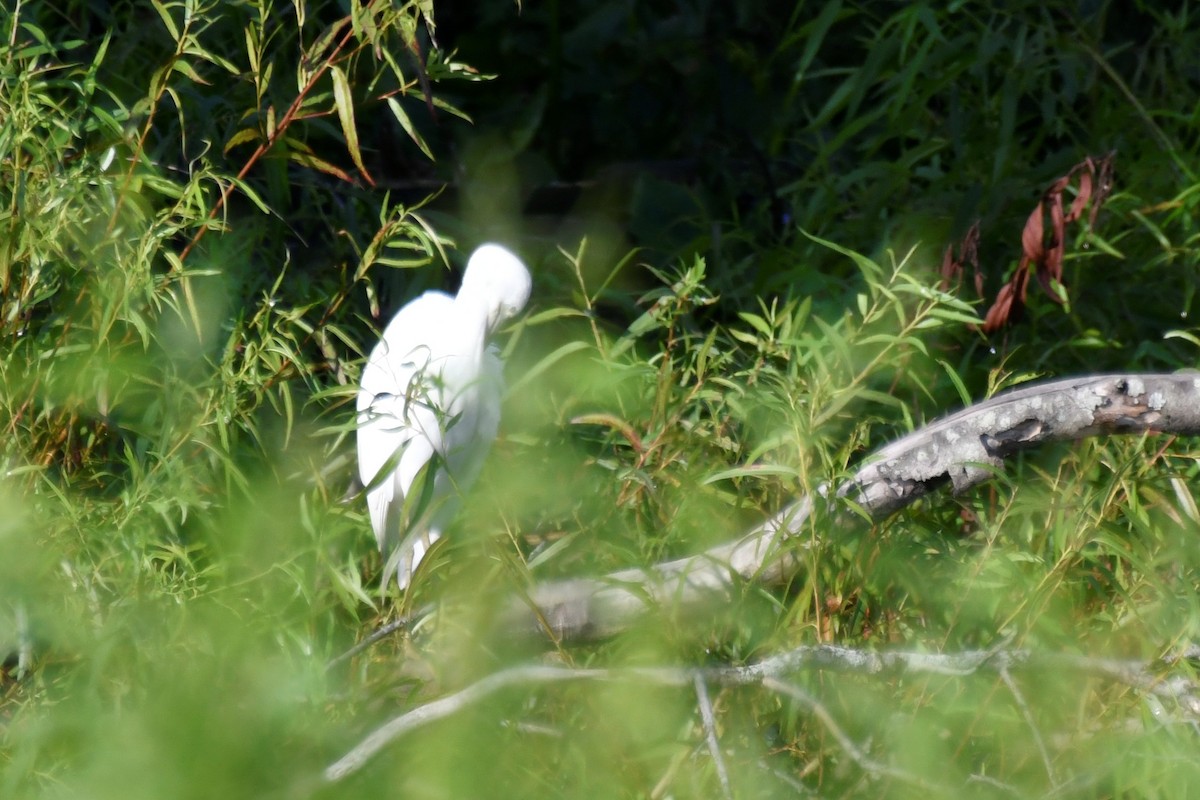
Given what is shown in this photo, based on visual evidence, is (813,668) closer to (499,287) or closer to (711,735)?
(711,735)

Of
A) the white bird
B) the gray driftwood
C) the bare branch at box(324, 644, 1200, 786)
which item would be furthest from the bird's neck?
the bare branch at box(324, 644, 1200, 786)

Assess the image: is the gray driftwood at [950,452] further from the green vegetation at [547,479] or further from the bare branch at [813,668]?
the bare branch at [813,668]

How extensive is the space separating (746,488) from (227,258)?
78cm

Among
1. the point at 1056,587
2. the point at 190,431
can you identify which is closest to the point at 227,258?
the point at 190,431

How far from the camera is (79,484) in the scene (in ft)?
4.55

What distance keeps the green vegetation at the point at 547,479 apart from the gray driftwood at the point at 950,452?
0.12ft

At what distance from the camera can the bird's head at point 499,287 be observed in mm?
1650

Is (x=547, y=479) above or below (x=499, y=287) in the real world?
below

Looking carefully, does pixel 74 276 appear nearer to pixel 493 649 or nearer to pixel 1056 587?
pixel 493 649

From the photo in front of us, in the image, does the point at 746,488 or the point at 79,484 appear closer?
the point at 79,484

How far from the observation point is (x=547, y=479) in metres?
1.49

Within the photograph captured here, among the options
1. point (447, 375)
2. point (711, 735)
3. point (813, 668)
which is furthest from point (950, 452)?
point (447, 375)

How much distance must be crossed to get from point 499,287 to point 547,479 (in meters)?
0.30

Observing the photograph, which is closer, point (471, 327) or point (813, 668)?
point (813, 668)
